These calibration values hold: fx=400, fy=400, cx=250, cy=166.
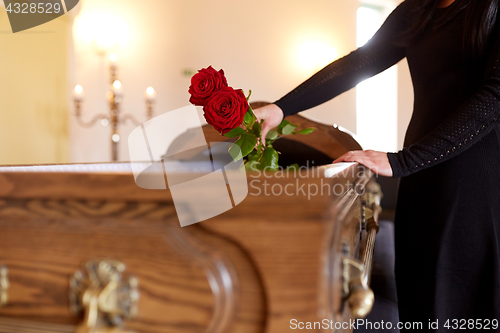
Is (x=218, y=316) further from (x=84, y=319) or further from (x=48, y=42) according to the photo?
(x=48, y=42)

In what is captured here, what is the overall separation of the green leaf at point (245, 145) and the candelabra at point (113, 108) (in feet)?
7.13

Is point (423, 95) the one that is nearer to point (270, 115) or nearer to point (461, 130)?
point (461, 130)

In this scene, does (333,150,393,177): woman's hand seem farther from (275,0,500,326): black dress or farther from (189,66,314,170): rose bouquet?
(189,66,314,170): rose bouquet

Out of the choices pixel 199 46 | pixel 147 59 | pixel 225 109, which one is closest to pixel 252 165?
pixel 225 109

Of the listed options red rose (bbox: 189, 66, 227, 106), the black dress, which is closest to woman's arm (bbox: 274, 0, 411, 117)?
the black dress

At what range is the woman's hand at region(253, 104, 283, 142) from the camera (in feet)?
3.49

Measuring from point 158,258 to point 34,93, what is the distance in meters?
2.89

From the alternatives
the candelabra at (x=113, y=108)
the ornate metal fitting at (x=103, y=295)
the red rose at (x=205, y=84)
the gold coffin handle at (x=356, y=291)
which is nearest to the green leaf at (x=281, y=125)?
the red rose at (x=205, y=84)

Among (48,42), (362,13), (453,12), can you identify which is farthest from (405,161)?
(362,13)

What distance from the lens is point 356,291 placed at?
0.45 m

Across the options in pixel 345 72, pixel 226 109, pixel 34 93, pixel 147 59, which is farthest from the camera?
pixel 147 59

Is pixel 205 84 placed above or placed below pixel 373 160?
above

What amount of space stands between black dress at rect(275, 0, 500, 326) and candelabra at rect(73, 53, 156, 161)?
2.15 meters

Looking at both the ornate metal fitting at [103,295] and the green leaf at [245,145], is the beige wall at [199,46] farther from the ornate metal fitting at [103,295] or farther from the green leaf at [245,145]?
the ornate metal fitting at [103,295]
